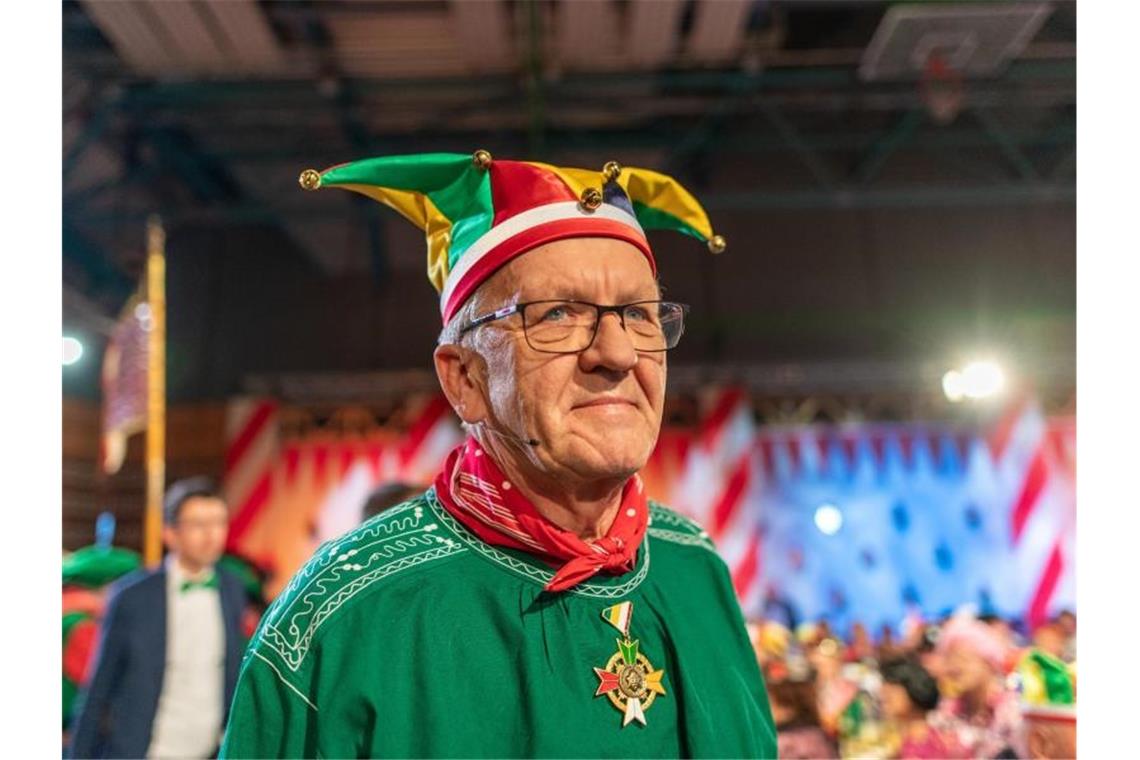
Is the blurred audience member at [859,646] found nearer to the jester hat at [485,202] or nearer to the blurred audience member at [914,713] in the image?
the blurred audience member at [914,713]

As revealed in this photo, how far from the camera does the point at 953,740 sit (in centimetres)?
300

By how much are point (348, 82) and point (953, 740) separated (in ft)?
11.6

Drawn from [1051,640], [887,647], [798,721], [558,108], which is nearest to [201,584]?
[798,721]

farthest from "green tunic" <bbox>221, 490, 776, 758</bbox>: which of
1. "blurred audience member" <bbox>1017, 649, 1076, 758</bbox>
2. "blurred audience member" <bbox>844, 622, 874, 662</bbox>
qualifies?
"blurred audience member" <bbox>844, 622, 874, 662</bbox>

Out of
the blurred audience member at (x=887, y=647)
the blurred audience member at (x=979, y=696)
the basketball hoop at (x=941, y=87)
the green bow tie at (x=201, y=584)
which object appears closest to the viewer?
the blurred audience member at (x=979, y=696)

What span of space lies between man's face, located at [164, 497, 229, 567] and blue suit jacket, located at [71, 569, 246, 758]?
0.31 feet

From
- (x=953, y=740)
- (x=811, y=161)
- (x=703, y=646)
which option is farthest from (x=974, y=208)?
(x=703, y=646)

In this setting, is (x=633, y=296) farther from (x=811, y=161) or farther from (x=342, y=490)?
(x=342, y=490)

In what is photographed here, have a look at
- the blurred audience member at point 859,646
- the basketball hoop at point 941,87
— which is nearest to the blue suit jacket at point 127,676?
the blurred audience member at point 859,646

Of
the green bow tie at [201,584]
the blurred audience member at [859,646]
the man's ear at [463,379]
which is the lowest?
the blurred audience member at [859,646]

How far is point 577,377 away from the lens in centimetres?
121

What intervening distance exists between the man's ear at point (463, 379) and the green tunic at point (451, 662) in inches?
5.3

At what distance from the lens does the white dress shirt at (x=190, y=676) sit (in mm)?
3082
